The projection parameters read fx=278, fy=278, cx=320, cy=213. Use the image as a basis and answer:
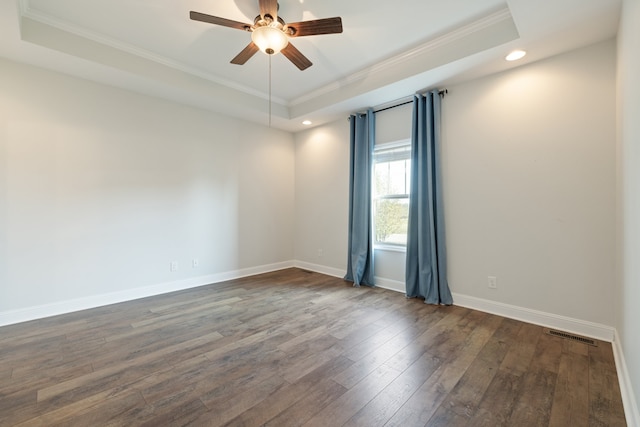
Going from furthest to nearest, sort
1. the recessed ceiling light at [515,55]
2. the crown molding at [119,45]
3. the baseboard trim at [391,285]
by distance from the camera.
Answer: the baseboard trim at [391,285] < the recessed ceiling light at [515,55] < the crown molding at [119,45]

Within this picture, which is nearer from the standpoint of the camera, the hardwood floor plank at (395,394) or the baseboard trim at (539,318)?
the hardwood floor plank at (395,394)

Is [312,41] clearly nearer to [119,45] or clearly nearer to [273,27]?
[273,27]

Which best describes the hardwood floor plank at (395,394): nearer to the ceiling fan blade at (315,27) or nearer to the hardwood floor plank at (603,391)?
the hardwood floor plank at (603,391)

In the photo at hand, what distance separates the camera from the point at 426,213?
11.8ft

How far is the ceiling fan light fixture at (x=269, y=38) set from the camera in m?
2.29

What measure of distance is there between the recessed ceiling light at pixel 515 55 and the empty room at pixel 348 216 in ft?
0.16

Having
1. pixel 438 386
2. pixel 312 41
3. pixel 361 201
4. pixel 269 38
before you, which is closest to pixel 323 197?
pixel 361 201

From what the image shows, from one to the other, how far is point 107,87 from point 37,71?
2.01 ft

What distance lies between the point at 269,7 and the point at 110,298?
369 cm

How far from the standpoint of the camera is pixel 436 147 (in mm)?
3510

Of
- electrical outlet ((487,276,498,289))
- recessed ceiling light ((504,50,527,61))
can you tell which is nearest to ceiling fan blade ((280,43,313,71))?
recessed ceiling light ((504,50,527,61))

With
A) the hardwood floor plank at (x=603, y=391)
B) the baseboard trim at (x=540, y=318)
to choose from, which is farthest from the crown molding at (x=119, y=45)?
the hardwood floor plank at (x=603, y=391)

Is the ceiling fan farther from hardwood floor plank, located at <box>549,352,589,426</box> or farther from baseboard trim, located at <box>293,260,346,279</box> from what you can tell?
baseboard trim, located at <box>293,260,346,279</box>

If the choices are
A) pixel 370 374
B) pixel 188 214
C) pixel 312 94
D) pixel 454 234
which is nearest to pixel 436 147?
pixel 454 234
